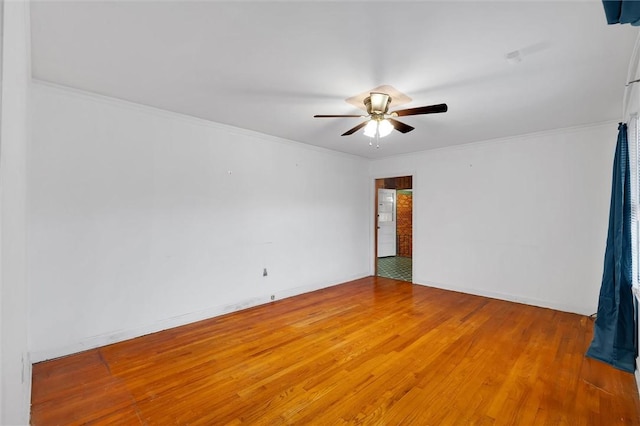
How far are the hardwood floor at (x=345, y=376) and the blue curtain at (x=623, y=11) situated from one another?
7.33 feet

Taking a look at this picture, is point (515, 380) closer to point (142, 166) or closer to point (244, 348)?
point (244, 348)

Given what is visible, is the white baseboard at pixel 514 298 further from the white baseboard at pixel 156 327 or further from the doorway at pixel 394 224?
the white baseboard at pixel 156 327

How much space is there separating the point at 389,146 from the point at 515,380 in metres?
3.66

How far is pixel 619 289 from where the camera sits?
261cm

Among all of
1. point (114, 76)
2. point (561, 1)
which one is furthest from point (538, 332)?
point (114, 76)

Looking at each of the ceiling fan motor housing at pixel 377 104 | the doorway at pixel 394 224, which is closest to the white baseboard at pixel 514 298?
the doorway at pixel 394 224

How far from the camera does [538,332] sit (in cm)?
332

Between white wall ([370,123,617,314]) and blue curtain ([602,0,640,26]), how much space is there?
11.7 ft

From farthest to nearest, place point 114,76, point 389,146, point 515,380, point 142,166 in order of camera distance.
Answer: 1. point 389,146
2. point 142,166
3. point 114,76
4. point 515,380

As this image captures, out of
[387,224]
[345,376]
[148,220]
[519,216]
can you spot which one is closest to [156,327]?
[148,220]

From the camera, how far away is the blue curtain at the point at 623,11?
105 centimetres

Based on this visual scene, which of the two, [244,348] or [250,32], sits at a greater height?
[250,32]

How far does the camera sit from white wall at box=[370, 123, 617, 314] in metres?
3.83

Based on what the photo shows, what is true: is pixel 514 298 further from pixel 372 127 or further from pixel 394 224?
pixel 394 224
